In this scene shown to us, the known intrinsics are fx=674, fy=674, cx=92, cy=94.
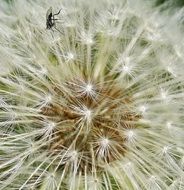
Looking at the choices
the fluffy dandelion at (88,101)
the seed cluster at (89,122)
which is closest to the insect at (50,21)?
the fluffy dandelion at (88,101)

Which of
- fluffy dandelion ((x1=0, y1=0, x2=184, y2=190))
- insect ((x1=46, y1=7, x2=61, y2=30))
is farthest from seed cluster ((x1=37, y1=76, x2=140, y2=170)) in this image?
insect ((x1=46, y1=7, x2=61, y2=30))

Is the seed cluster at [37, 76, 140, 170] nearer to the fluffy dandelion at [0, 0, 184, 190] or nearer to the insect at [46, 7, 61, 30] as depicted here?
the fluffy dandelion at [0, 0, 184, 190]

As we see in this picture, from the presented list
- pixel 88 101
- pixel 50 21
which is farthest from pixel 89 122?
pixel 50 21

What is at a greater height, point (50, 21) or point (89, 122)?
point (50, 21)

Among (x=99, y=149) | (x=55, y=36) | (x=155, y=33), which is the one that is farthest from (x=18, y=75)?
(x=155, y=33)

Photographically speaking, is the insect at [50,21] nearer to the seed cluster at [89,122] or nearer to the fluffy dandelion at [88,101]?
the fluffy dandelion at [88,101]

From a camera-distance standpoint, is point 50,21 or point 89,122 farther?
point 50,21

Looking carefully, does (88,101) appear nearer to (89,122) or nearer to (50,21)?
(89,122)

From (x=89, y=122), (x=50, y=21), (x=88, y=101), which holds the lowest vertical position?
(x=89, y=122)

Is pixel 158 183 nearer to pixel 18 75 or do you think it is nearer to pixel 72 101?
pixel 72 101
